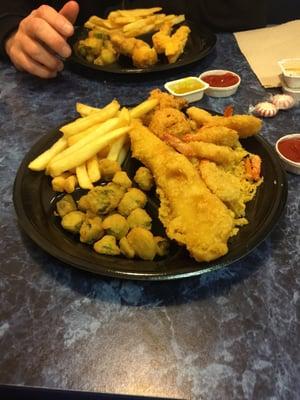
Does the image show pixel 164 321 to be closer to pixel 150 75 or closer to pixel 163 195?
pixel 163 195

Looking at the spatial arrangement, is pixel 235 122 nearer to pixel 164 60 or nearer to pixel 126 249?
pixel 126 249

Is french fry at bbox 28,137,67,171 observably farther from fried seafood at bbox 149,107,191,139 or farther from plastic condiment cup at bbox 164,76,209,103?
plastic condiment cup at bbox 164,76,209,103

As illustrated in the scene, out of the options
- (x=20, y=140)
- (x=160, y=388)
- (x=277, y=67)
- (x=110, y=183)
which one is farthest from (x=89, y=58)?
(x=160, y=388)

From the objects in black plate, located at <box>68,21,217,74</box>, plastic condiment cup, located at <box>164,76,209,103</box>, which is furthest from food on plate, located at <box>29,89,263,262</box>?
black plate, located at <box>68,21,217,74</box>

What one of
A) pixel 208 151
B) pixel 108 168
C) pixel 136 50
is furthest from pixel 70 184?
pixel 136 50

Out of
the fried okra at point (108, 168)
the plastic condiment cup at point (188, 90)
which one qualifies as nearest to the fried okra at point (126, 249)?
the fried okra at point (108, 168)

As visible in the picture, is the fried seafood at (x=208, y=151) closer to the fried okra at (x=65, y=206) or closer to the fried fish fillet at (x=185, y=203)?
the fried fish fillet at (x=185, y=203)
